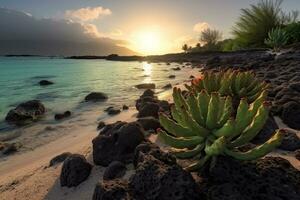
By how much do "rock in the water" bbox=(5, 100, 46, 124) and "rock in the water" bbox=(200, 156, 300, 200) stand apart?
26.8ft

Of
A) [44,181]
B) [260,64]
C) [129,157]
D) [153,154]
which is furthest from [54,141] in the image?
[260,64]

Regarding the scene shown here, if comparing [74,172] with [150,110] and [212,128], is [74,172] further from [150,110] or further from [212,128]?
[150,110]

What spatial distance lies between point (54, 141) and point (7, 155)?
1053 mm

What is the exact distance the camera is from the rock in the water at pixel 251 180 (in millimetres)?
2648

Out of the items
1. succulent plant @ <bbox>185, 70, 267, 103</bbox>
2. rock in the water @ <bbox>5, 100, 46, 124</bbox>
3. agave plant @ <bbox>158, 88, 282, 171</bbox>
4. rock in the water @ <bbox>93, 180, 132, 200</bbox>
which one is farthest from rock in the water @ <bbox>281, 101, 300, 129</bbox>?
rock in the water @ <bbox>5, 100, 46, 124</bbox>

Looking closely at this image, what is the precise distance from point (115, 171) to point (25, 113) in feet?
24.8

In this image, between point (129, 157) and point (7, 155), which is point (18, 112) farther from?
point (129, 157)

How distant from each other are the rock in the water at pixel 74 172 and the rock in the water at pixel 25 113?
6387 millimetres

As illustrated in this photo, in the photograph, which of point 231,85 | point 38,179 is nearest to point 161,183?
point 38,179

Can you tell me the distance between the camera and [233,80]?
231 inches

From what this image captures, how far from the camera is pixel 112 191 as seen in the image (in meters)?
2.81

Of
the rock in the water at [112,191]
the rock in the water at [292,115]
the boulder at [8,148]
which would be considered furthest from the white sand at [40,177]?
the rock in the water at [112,191]

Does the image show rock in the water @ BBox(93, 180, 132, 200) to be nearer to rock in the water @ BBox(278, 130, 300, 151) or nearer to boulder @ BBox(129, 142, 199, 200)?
boulder @ BBox(129, 142, 199, 200)

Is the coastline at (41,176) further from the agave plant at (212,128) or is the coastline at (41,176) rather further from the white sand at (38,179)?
the agave plant at (212,128)
